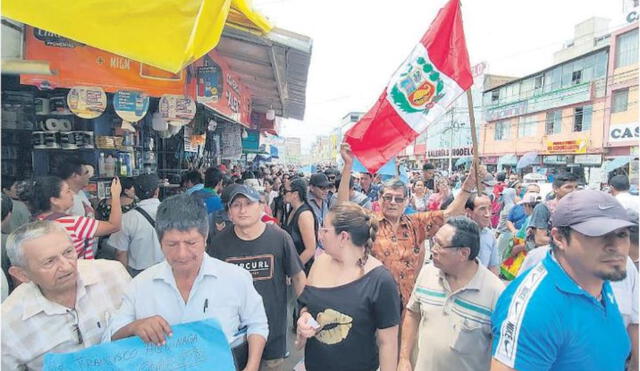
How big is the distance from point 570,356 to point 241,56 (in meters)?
5.25

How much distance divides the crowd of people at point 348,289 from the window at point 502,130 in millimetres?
36472

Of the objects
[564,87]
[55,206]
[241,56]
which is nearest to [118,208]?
[55,206]


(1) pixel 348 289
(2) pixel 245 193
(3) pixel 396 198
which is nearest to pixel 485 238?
(3) pixel 396 198

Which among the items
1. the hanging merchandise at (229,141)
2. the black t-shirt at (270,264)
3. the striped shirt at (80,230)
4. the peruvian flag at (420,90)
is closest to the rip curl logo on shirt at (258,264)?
the black t-shirt at (270,264)

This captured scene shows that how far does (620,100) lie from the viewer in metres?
24.0

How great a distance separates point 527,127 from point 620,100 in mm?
9031

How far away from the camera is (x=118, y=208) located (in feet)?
11.2

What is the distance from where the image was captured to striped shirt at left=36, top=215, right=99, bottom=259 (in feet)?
9.45

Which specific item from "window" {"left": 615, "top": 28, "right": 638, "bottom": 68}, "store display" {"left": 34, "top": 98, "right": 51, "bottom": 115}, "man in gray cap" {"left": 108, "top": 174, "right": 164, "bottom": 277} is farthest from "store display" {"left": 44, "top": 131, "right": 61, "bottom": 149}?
"window" {"left": 615, "top": 28, "right": 638, "bottom": 68}

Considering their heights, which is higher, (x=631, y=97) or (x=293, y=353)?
(x=631, y=97)

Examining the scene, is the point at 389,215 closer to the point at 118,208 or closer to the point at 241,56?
the point at 118,208

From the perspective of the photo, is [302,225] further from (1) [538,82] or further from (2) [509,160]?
(1) [538,82]

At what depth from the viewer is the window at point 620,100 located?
23.5 m

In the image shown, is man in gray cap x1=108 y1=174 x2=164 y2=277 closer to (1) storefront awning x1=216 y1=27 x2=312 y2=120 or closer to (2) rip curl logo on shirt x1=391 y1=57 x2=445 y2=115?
(1) storefront awning x1=216 y1=27 x2=312 y2=120
